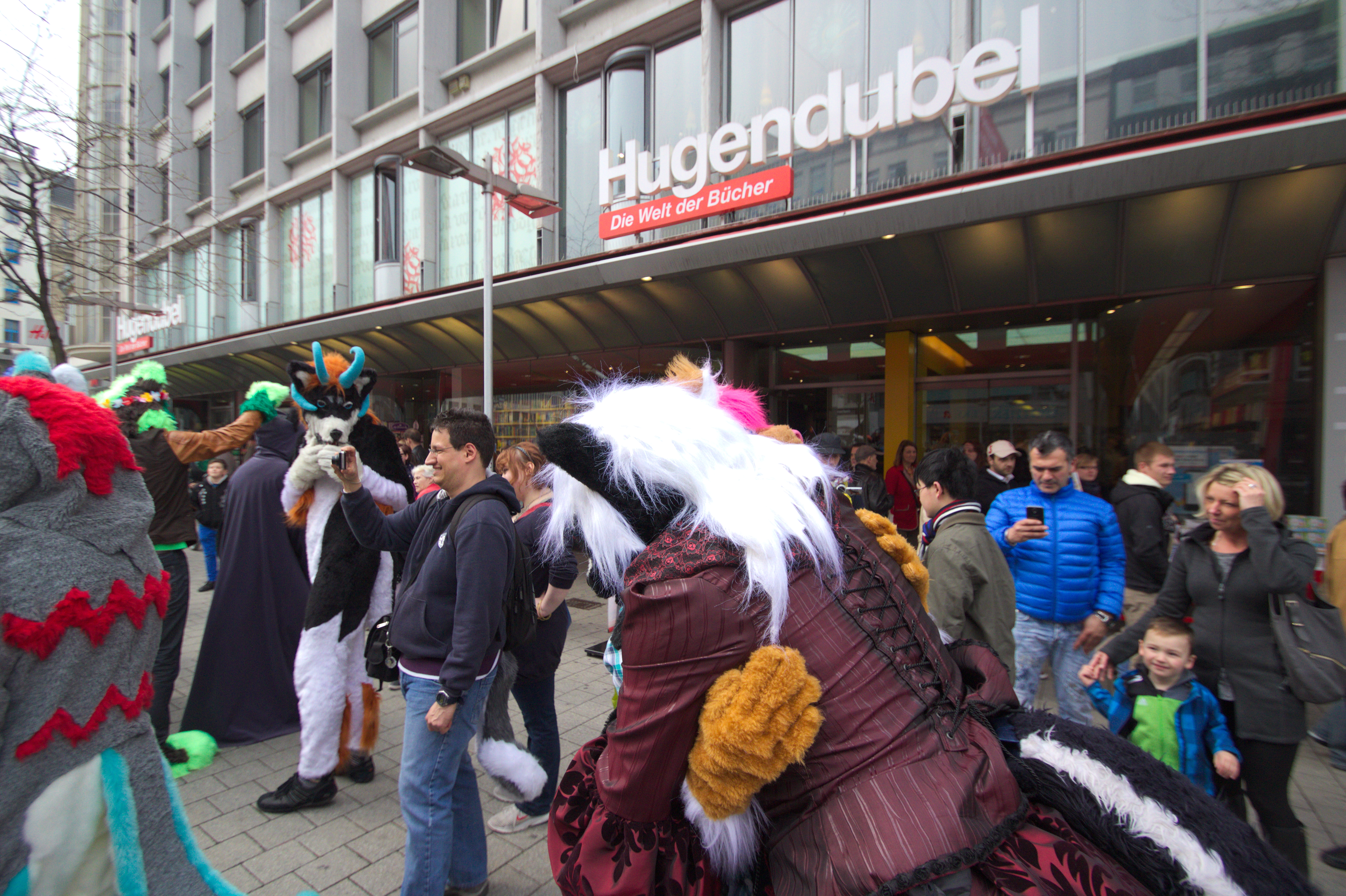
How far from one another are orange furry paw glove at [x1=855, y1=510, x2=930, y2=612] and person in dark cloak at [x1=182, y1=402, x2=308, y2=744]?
3648 mm

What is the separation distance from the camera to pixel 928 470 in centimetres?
344

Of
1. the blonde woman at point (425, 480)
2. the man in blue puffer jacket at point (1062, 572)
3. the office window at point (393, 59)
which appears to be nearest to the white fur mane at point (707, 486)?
the blonde woman at point (425, 480)

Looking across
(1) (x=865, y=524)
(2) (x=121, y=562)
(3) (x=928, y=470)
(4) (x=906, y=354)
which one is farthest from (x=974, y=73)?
(2) (x=121, y=562)

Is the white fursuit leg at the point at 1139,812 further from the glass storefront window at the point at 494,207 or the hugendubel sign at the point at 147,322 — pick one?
the hugendubel sign at the point at 147,322

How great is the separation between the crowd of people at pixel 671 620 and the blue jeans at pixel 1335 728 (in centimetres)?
2

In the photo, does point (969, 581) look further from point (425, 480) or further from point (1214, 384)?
point (1214, 384)

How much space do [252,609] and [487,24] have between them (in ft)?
41.4

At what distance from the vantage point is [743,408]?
65.3 inches

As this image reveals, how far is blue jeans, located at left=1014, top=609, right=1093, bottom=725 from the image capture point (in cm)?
355

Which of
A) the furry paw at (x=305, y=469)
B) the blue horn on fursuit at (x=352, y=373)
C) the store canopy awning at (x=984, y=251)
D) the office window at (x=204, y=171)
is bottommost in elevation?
the furry paw at (x=305, y=469)

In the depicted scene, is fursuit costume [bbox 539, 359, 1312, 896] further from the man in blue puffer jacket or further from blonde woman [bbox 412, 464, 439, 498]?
the man in blue puffer jacket

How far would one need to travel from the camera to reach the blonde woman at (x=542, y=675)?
3.19 m

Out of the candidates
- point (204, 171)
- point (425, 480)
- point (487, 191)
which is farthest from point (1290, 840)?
point (204, 171)

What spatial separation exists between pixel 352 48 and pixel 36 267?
12.4m
